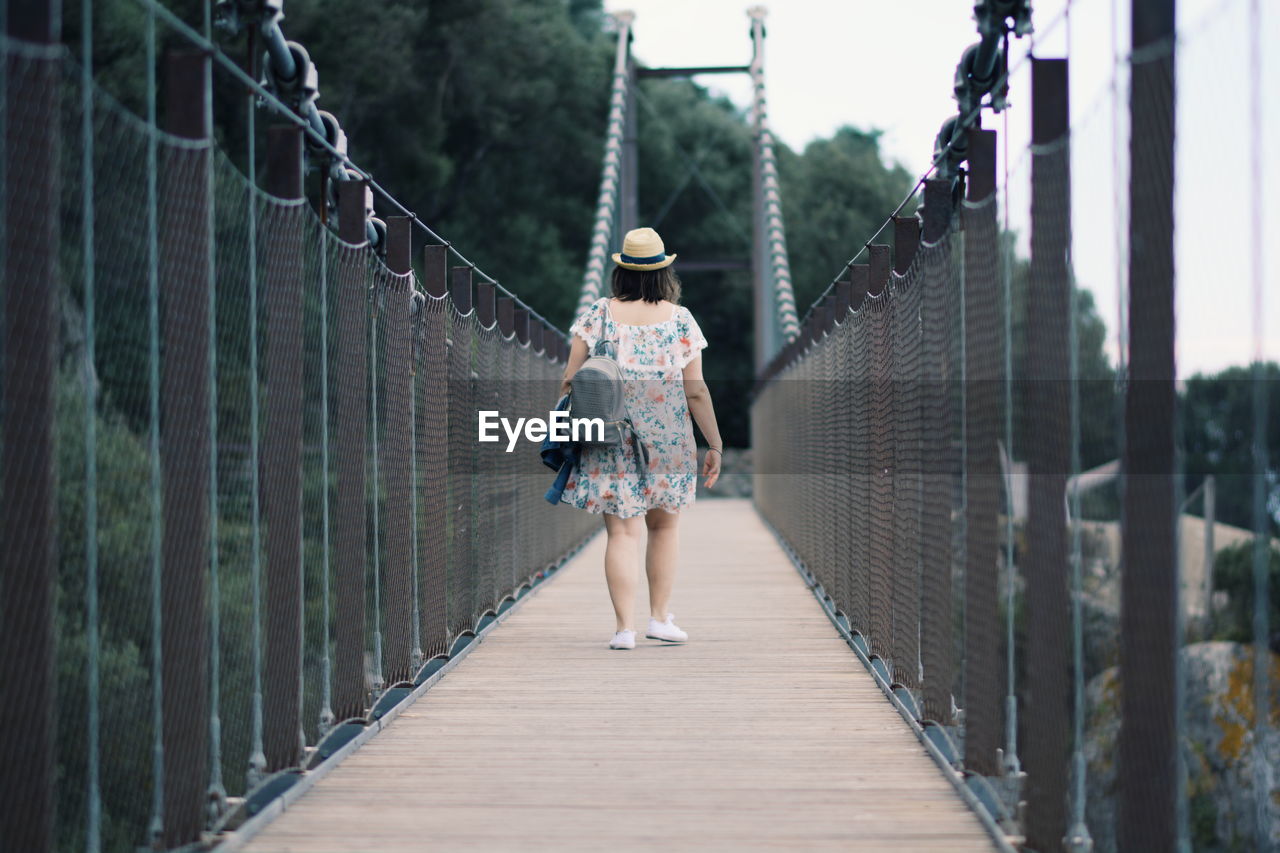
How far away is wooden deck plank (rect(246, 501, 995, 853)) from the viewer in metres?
2.83

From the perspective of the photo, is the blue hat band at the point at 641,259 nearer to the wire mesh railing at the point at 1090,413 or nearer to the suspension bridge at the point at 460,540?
the suspension bridge at the point at 460,540

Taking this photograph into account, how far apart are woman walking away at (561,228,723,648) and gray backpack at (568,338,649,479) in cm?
9

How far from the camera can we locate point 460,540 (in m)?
5.55

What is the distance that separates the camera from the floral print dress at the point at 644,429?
16.6 feet

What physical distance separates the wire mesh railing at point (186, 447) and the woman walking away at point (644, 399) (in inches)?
18.5

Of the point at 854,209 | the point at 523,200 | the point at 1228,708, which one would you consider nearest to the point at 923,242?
the point at 1228,708

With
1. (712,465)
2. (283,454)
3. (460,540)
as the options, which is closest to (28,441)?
(283,454)

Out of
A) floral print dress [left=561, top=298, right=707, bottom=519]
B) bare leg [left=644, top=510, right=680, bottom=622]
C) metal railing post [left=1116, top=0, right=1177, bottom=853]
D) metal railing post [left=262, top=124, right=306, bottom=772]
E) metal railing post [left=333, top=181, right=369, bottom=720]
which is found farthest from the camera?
bare leg [left=644, top=510, right=680, bottom=622]

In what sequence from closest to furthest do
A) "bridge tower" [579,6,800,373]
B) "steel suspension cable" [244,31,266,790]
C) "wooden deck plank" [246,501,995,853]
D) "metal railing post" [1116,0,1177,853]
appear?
"metal railing post" [1116,0,1177,853], "wooden deck plank" [246,501,995,853], "steel suspension cable" [244,31,266,790], "bridge tower" [579,6,800,373]

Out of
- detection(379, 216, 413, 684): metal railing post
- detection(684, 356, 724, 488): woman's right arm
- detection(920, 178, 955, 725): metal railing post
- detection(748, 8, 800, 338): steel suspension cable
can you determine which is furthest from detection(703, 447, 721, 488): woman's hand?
detection(748, 8, 800, 338): steel suspension cable

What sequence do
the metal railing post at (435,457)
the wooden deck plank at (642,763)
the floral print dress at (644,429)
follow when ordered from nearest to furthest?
the wooden deck plank at (642,763) < the metal railing post at (435,457) < the floral print dress at (644,429)

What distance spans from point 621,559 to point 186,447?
2587 mm

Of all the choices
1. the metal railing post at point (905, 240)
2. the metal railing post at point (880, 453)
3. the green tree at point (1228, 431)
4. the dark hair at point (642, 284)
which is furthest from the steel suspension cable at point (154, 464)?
the dark hair at point (642, 284)

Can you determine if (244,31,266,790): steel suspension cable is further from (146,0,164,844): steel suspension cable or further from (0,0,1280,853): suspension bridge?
(146,0,164,844): steel suspension cable
